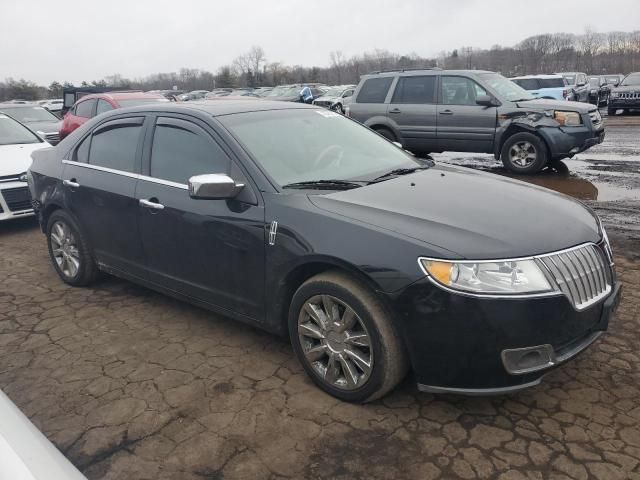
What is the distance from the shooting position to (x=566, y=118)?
915 centimetres

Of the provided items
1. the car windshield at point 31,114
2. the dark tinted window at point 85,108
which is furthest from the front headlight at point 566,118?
the car windshield at point 31,114

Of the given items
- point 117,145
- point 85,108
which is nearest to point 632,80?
point 85,108

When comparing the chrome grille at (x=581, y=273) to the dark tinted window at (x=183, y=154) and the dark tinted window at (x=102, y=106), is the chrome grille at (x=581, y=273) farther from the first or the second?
the dark tinted window at (x=102, y=106)

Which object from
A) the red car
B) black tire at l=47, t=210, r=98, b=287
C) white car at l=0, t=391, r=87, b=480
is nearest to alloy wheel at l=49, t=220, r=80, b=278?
black tire at l=47, t=210, r=98, b=287

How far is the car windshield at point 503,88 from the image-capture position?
9.62m

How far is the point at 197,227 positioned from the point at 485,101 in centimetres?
736

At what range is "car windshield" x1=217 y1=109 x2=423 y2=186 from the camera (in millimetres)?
3475

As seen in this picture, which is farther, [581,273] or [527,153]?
[527,153]

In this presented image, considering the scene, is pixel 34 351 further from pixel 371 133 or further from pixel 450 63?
pixel 450 63

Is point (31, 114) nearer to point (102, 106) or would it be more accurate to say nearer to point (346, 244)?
point (102, 106)

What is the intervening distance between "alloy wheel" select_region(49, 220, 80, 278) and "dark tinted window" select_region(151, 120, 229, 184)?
1401mm

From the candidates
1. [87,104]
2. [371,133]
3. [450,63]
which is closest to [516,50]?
[450,63]

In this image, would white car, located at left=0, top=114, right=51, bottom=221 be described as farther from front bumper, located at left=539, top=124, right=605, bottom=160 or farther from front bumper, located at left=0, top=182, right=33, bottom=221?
front bumper, located at left=539, top=124, right=605, bottom=160

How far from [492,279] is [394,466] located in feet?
3.21
